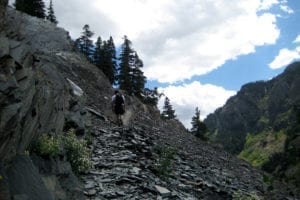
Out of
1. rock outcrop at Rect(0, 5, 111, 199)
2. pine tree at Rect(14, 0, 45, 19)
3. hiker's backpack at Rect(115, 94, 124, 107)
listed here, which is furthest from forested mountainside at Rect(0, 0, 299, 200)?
pine tree at Rect(14, 0, 45, 19)

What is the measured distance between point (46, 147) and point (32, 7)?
5503 centimetres

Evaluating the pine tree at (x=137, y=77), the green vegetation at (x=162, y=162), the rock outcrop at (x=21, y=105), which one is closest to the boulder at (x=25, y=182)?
the rock outcrop at (x=21, y=105)

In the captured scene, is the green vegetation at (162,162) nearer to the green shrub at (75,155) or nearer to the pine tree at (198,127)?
the green shrub at (75,155)

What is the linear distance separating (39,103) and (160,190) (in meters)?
5.25

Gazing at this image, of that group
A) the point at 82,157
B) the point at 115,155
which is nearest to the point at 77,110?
the point at 115,155

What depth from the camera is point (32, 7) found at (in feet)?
210

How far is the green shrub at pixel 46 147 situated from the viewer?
1260 centimetres

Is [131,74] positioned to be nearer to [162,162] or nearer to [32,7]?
[32,7]

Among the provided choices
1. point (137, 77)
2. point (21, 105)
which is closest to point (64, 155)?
point (21, 105)

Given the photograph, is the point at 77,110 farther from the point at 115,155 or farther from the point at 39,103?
the point at 39,103

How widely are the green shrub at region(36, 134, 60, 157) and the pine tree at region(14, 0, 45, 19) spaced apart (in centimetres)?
5329

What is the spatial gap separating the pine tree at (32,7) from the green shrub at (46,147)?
53.3 meters

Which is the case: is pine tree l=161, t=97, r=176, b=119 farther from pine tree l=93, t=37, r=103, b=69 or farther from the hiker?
the hiker

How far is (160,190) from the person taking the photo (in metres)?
15.6
